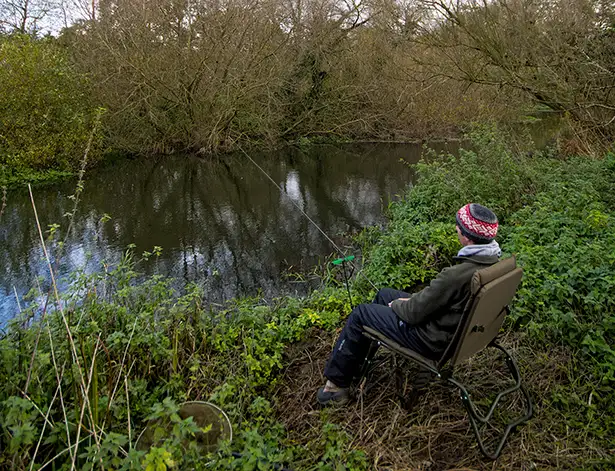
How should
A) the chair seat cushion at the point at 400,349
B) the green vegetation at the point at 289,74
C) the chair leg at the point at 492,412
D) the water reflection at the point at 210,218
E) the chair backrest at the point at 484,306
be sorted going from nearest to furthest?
the chair backrest at the point at 484,306 < the chair leg at the point at 492,412 < the chair seat cushion at the point at 400,349 < the water reflection at the point at 210,218 < the green vegetation at the point at 289,74

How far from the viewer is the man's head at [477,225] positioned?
2.21 m

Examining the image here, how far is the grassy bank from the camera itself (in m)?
2.04

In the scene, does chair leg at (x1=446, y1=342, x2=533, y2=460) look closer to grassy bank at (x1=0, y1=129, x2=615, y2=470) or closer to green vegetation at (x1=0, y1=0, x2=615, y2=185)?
grassy bank at (x1=0, y1=129, x2=615, y2=470)

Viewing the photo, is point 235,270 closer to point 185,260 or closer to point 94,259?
point 185,260

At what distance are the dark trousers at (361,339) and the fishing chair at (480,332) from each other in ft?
0.13

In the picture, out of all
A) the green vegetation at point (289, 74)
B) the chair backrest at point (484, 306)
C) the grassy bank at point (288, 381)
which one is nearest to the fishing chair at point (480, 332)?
the chair backrest at point (484, 306)

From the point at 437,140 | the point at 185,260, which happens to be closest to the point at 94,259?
the point at 185,260

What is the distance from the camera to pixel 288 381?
3.16 m

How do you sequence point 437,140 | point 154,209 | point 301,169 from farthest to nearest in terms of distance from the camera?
point 437,140
point 301,169
point 154,209

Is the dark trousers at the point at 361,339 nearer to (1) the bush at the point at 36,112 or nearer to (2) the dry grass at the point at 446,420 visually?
(2) the dry grass at the point at 446,420

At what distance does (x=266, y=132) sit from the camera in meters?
17.2

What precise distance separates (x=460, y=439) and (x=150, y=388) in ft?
6.63

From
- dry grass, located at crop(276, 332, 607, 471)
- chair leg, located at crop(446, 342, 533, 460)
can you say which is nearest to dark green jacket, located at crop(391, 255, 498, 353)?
chair leg, located at crop(446, 342, 533, 460)

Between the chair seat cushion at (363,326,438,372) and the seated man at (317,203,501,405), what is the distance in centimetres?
3
